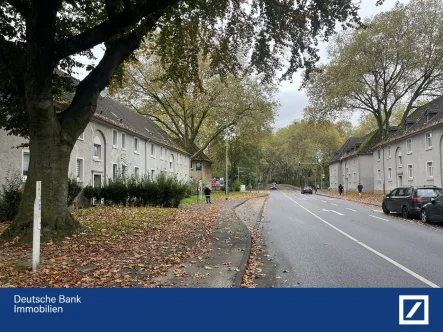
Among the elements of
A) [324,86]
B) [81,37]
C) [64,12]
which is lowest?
[81,37]

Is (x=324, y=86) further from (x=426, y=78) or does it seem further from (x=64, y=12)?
(x=64, y=12)

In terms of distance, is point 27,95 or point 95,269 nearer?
Answer: point 95,269

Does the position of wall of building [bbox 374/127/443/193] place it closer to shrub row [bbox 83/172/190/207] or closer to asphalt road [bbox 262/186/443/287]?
asphalt road [bbox 262/186/443/287]

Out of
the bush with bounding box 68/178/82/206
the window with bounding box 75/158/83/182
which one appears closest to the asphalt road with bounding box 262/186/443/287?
the bush with bounding box 68/178/82/206

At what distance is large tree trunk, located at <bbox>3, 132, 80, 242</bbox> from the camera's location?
10.3m

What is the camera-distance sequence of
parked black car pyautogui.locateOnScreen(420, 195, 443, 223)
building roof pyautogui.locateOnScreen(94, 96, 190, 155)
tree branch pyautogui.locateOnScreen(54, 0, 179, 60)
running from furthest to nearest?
building roof pyautogui.locateOnScreen(94, 96, 190, 155), parked black car pyautogui.locateOnScreen(420, 195, 443, 223), tree branch pyautogui.locateOnScreen(54, 0, 179, 60)

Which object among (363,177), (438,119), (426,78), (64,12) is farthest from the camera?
(363,177)

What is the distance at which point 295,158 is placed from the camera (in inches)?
3425

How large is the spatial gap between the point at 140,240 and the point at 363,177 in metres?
52.9

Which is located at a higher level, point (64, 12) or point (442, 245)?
point (64, 12)

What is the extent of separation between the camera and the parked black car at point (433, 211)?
1602 centimetres

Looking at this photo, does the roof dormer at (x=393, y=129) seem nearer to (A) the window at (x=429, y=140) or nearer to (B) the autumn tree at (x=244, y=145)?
(A) the window at (x=429, y=140)

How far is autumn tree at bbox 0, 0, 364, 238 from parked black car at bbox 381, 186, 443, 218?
402 inches

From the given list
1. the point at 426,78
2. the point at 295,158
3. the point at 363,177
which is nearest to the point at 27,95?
the point at 426,78
